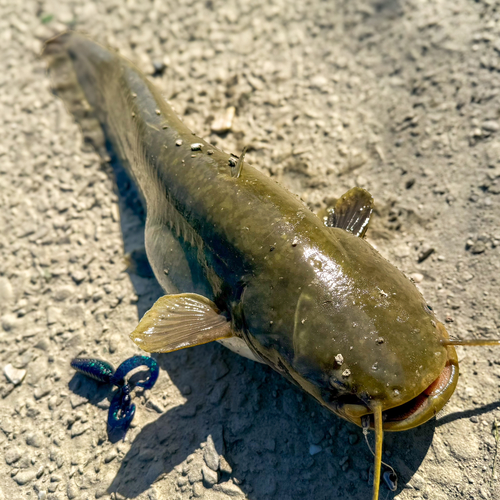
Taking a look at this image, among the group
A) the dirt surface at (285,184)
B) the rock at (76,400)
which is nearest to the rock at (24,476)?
the dirt surface at (285,184)

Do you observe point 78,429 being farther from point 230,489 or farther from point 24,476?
point 230,489

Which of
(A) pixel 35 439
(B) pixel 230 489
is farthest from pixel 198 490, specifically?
(A) pixel 35 439

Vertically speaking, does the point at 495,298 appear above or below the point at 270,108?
below

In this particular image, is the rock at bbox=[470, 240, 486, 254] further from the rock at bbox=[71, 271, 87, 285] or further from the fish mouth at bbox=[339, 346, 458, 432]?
the rock at bbox=[71, 271, 87, 285]

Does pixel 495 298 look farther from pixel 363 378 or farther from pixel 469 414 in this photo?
pixel 363 378

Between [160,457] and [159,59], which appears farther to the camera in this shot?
[159,59]

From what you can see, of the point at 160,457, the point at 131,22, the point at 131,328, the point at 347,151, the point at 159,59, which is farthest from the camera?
the point at 131,22

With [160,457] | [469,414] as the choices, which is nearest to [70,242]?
[160,457]
